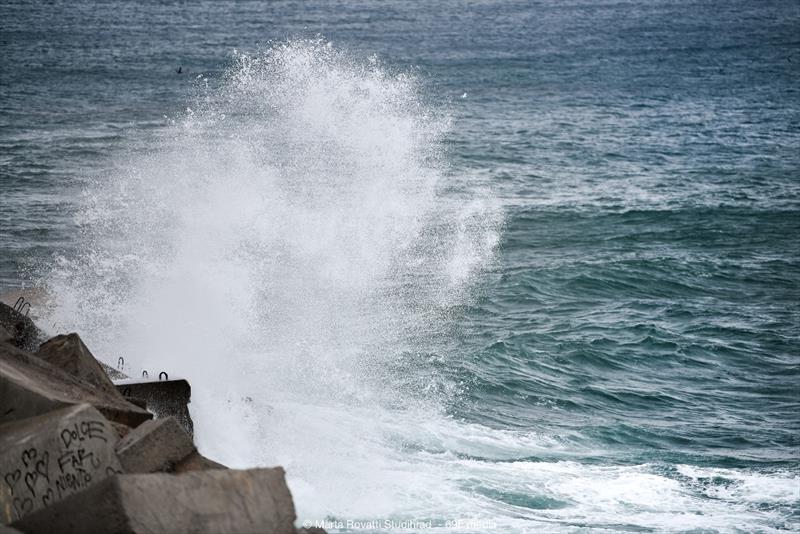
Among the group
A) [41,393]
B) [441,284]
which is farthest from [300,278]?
[41,393]

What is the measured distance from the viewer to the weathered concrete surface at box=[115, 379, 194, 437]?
10039 mm

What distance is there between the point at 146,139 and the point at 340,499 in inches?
991

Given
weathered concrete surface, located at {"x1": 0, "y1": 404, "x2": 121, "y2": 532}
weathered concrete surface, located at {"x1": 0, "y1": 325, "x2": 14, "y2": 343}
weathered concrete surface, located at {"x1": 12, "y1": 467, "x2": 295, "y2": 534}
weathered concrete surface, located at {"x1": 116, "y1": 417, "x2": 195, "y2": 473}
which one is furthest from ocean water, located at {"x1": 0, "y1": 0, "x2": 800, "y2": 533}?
weathered concrete surface, located at {"x1": 12, "y1": 467, "x2": 295, "y2": 534}

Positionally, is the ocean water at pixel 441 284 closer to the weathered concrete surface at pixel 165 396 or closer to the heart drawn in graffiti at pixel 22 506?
the weathered concrete surface at pixel 165 396

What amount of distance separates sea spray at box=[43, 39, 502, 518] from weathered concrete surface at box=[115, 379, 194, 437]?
0.64 metres

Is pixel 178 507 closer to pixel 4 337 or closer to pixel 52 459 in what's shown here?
pixel 52 459

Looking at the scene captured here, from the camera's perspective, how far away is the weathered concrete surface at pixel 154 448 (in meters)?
6.75

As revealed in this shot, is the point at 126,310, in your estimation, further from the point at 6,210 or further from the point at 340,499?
the point at 6,210

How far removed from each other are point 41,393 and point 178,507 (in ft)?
7.10

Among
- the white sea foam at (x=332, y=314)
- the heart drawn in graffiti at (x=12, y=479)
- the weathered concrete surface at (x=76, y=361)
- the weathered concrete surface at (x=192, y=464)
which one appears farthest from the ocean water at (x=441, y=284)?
the heart drawn in graffiti at (x=12, y=479)

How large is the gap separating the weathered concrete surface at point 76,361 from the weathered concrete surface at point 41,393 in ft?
0.83

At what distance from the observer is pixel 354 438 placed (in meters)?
12.6

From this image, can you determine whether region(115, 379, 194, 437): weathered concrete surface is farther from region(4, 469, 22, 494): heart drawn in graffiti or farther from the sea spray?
region(4, 469, 22, 494): heart drawn in graffiti

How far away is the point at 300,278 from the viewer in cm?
1989
